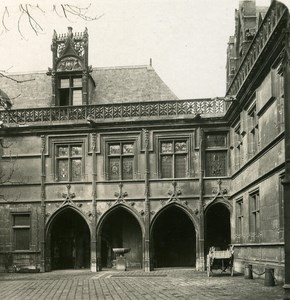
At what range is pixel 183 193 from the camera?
22.6 m

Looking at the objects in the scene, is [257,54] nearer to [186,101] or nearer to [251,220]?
[251,220]

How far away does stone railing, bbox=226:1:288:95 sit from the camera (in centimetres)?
1313

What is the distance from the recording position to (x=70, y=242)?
80.5ft

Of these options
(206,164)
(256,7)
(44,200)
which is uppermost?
(256,7)

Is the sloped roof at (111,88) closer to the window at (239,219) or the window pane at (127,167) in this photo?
the window pane at (127,167)

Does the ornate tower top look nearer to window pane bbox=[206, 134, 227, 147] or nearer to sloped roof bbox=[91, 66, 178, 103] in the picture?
sloped roof bbox=[91, 66, 178, 103]

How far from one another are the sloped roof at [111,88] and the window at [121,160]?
2.79 metres

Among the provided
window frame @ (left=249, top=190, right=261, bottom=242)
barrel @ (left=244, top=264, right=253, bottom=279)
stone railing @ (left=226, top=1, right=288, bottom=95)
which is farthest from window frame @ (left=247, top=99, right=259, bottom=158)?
barrel @ (left=244, top=264, right=253, bottom=279)

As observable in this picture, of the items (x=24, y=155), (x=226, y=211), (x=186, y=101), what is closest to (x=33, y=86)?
(x=24, y=155)

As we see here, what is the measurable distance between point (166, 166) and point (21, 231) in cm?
686

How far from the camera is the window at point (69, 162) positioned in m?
23.5

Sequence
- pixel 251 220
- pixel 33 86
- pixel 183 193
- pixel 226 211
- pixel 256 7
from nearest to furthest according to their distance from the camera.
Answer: pixel 251 220 < pixel 256 7 < pixel 183 193 < pixel 226 211 < pixel 33 86

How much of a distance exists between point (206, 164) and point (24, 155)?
7888mm

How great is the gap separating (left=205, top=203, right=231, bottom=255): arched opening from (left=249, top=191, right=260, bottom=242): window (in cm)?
567
